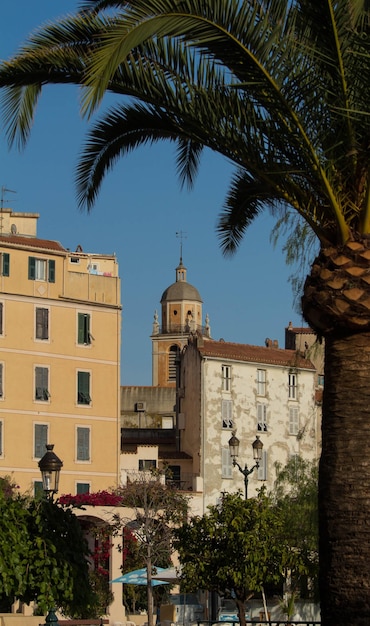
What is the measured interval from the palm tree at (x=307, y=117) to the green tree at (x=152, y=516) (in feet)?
125

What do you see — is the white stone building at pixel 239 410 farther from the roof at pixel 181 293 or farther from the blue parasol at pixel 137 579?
the roof at pixel 181 293

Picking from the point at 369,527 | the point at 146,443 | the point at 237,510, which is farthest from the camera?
the point at 146,443

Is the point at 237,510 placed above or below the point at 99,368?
below

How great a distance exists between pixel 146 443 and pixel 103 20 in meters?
68.8

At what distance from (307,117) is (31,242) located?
179ft

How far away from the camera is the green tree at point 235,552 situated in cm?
3559

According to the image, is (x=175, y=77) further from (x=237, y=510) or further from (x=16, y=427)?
(x=16, y=427)

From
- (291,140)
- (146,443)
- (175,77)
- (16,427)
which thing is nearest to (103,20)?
(175,77)

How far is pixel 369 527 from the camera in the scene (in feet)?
51.5

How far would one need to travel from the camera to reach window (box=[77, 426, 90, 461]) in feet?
225

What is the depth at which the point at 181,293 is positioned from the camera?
532 feet

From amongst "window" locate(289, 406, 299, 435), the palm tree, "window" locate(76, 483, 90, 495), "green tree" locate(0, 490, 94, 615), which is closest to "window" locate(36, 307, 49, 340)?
"window" locate(76, 483, 90, 495)

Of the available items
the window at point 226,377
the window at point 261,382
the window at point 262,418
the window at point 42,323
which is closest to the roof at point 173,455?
the window at point 226,377

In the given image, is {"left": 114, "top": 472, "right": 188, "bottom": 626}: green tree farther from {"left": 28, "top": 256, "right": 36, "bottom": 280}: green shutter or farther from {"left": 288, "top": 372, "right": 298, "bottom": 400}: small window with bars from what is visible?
{"left": 288, "top": 372, "right": 298, "bottom": 400}: small window with bars
